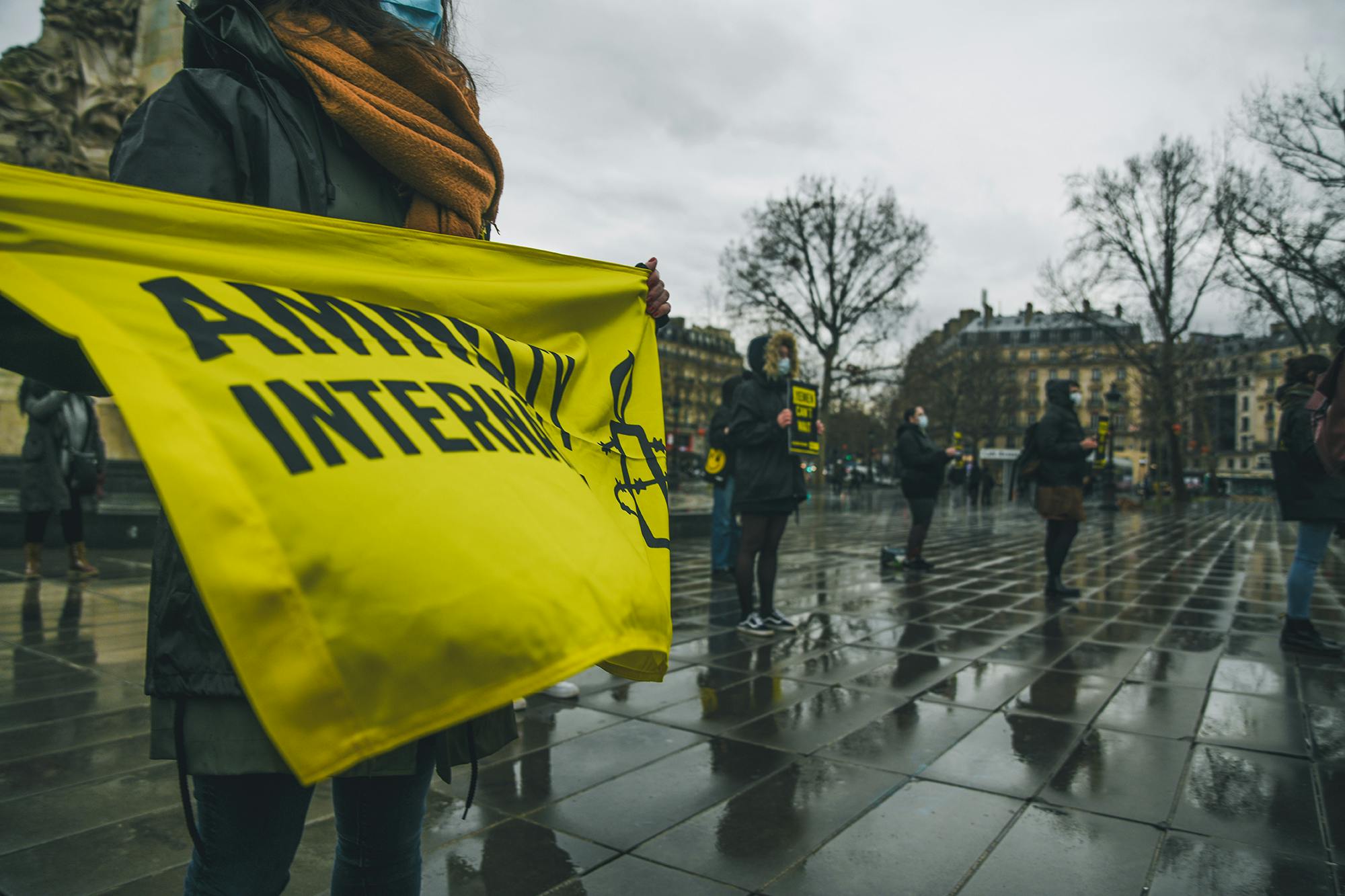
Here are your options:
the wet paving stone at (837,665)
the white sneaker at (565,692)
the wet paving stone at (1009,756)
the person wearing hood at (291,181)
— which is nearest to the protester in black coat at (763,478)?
the wet paving stone at (837,665)

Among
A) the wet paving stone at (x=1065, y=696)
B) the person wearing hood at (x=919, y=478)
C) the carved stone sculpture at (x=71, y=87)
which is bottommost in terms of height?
the wet paving stone at (x=1065, y=696)

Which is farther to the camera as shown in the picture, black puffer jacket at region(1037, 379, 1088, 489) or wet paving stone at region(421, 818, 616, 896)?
black puffer jacket at region(1037, 379, 1088, 489)

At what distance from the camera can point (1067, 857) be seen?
2469 mm

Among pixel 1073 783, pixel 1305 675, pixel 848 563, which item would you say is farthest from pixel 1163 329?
pixel 1073 783

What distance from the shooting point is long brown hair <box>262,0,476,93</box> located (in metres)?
1.40

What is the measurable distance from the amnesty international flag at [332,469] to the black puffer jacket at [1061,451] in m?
7.02

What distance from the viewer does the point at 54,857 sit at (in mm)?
2396

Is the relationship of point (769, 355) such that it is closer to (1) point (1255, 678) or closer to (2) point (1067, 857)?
(1) point (1255, 678)

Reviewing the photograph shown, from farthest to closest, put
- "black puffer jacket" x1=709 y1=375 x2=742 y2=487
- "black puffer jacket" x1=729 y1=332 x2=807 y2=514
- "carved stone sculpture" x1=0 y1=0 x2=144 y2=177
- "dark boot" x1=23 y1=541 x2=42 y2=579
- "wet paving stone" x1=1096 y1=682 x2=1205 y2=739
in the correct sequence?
"carved stone sculpture" x1=0 y1=0 x2=144 y2=177
"black puffer jacket" x1=709 y1=375 x2=742 y2=487
"dark boot" x1=23 y1=541 x2=42 y2=579
"black puffer jacket" x1=729 y1=332 x2=807 y2=514
"wet paving stone" x1=1096 y1=682 x2=1205 y2=739

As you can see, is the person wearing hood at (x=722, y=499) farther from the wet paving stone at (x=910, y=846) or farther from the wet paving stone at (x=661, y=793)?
the wet paving stone at (x=910, y=846)

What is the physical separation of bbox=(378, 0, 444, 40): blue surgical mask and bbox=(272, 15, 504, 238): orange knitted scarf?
10cm

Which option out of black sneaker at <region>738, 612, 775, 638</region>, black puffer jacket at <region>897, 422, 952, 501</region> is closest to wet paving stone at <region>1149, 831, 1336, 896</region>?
black sneaker at <region>738, 612, 775, 638</region>

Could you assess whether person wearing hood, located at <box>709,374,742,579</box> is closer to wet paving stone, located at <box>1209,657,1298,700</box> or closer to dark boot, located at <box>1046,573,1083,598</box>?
dark boot, located at <box>1046,573,1083,598</box>

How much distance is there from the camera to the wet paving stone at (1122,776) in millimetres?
2830
